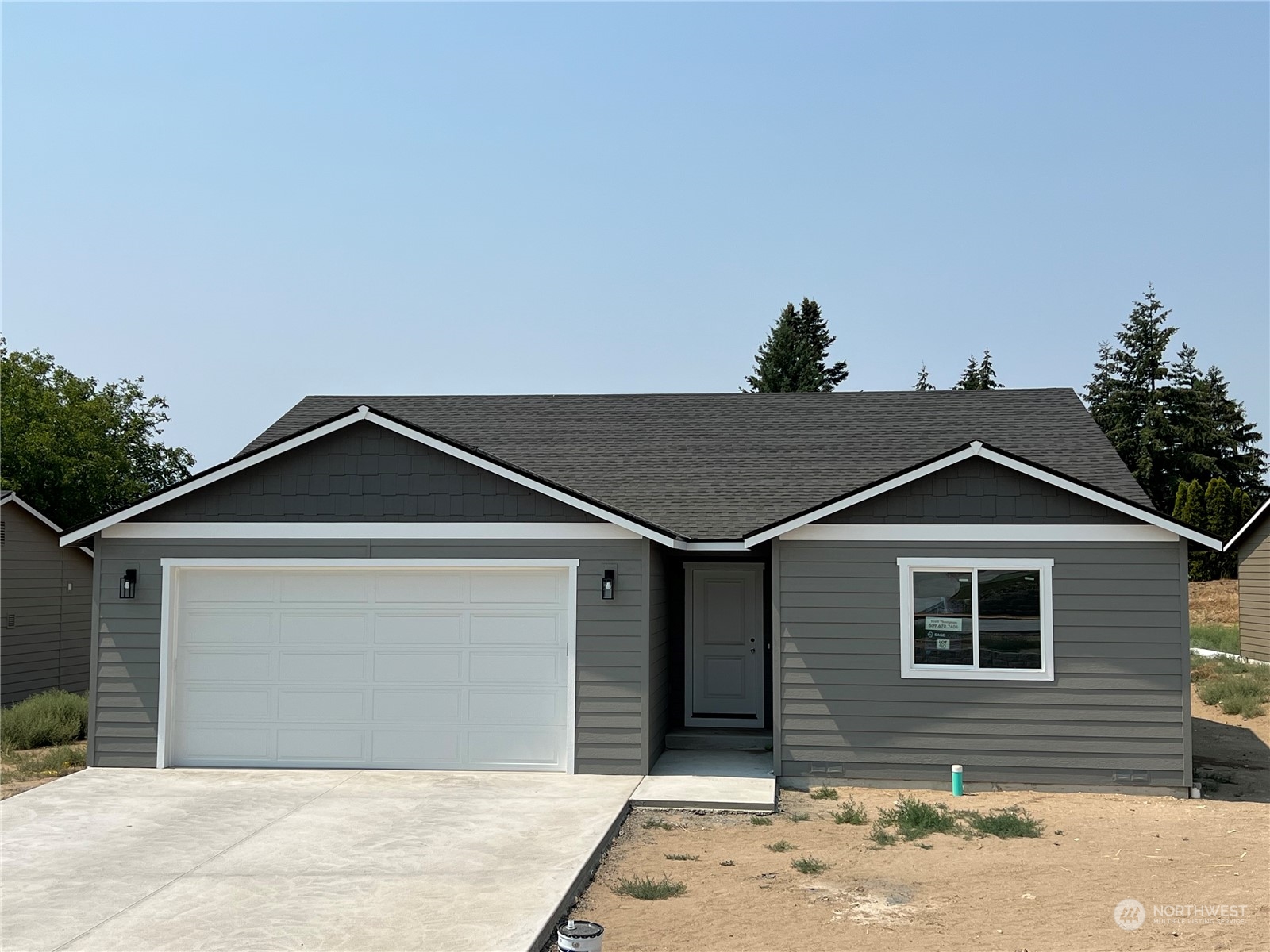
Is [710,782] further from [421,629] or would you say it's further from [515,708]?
[421,629]

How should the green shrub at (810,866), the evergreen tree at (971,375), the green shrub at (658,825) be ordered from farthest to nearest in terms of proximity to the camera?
the evergreen tree at (971,375) < the green shrub at (658,825) < the green shrub at (810,866)

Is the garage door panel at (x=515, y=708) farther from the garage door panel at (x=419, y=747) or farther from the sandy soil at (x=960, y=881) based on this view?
the sandy soil at (x=960, y=881)

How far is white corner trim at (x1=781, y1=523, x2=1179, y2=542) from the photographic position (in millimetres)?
Result: 10164

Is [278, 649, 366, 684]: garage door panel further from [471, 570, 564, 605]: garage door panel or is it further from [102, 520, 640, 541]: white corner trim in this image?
[471, 570, 564, 605]: garage door panel

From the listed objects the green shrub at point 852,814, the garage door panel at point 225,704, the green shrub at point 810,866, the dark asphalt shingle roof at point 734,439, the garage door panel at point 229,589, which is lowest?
the green shrub at point 852,814

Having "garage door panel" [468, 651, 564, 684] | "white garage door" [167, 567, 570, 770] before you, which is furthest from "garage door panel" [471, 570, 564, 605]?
"garage door panel" [468, 651, 564, 684]

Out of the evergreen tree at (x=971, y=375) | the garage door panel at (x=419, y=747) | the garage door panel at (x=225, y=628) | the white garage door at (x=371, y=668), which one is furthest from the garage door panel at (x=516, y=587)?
the evergreen tree at (x=971, y=375)

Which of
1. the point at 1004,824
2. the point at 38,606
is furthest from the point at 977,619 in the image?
the point at 38,606

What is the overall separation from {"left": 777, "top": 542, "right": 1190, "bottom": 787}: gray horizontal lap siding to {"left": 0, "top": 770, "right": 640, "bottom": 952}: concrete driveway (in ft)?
7.57

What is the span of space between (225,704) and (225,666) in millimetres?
418

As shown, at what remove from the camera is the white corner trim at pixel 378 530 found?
422 inches

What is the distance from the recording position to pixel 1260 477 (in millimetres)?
46375

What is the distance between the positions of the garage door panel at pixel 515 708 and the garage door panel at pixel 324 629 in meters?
1.45

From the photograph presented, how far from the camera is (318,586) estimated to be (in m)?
11.1
